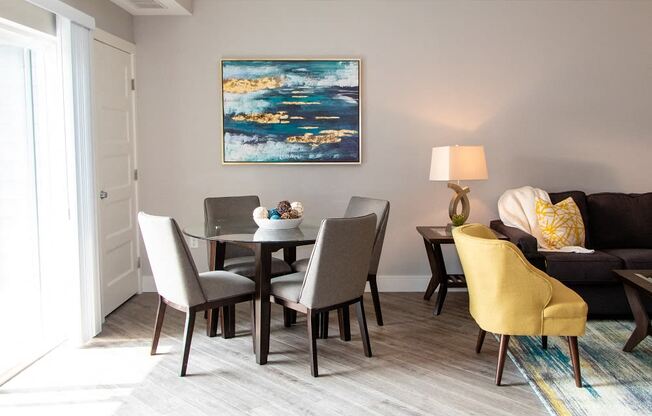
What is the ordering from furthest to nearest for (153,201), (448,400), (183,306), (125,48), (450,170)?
(153,201) → (125,48) → (450,170) → (183,306) → (448,400)

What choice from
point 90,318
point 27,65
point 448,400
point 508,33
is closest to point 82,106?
point 27,65

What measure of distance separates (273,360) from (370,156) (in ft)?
7.03

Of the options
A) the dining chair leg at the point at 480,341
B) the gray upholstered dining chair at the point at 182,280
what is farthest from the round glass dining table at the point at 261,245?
the dining chair leg at the point at 480,341

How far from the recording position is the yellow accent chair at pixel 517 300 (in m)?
3.15

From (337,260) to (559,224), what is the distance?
212 centimetres

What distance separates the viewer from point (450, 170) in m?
4.58

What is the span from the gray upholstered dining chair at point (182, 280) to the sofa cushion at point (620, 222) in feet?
9.48

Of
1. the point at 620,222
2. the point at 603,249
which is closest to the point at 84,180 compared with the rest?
the point at 603,249

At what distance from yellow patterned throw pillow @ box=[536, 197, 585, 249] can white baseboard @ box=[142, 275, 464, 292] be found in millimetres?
1070

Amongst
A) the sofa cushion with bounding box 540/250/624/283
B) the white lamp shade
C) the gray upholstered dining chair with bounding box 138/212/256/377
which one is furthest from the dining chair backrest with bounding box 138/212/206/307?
the sofa cushion with bounding box 540/250/624/283

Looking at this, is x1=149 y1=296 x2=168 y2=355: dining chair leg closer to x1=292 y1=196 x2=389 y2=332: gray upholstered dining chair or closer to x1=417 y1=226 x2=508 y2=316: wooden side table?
x1=292 y1=196 x2=389 y2=332: gray upholstered dining chair

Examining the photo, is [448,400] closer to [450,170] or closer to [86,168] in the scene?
[450,170]

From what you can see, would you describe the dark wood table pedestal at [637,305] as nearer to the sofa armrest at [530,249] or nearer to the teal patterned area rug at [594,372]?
the teal patterned area rug at [594,372]

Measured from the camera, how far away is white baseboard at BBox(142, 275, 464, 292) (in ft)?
17.4
